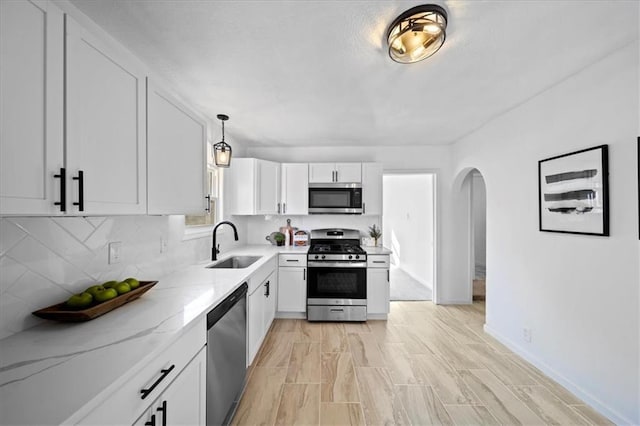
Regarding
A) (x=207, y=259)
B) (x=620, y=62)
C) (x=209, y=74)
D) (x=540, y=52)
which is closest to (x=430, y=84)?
(x=540, y=52)

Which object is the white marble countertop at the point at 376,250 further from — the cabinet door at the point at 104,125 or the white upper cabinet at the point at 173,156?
the cabinet door at the point at 104,125

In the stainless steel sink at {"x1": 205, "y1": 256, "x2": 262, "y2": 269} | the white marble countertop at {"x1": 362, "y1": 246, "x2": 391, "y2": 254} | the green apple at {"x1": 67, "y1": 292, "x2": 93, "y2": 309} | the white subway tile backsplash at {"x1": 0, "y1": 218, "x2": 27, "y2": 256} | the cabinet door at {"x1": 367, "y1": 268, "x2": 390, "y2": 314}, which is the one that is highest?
the white subway tile backsplash at {"x1": 0, "y1": 218, "x2": 27, "y2": 256}

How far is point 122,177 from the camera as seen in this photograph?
3.93 feet

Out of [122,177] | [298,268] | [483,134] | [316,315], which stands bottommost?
[316,315]

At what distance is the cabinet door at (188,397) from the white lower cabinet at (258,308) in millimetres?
838

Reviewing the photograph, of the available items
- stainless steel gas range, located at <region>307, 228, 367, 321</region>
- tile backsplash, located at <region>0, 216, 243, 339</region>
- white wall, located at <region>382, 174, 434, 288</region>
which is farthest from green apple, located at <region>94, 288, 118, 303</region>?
white wall, located at <region>382, 174, 434, 288</region>

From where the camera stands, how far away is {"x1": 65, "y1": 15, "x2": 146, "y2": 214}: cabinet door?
3.14ft

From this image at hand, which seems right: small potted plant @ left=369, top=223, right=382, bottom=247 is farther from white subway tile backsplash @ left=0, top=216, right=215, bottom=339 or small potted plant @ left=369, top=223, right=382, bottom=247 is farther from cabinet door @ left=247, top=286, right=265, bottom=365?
white subway tile backsplash @ left=0, top=216, right=215, bottom=339

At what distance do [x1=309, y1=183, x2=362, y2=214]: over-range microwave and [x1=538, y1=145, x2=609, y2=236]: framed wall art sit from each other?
2.03 metres

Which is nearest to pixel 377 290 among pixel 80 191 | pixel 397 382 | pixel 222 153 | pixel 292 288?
pixel 292 288

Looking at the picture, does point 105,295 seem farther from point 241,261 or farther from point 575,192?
point 575,192

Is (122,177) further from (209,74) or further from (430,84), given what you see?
(430,84)

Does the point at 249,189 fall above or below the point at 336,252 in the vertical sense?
above

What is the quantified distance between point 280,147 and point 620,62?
3552 millimetres
